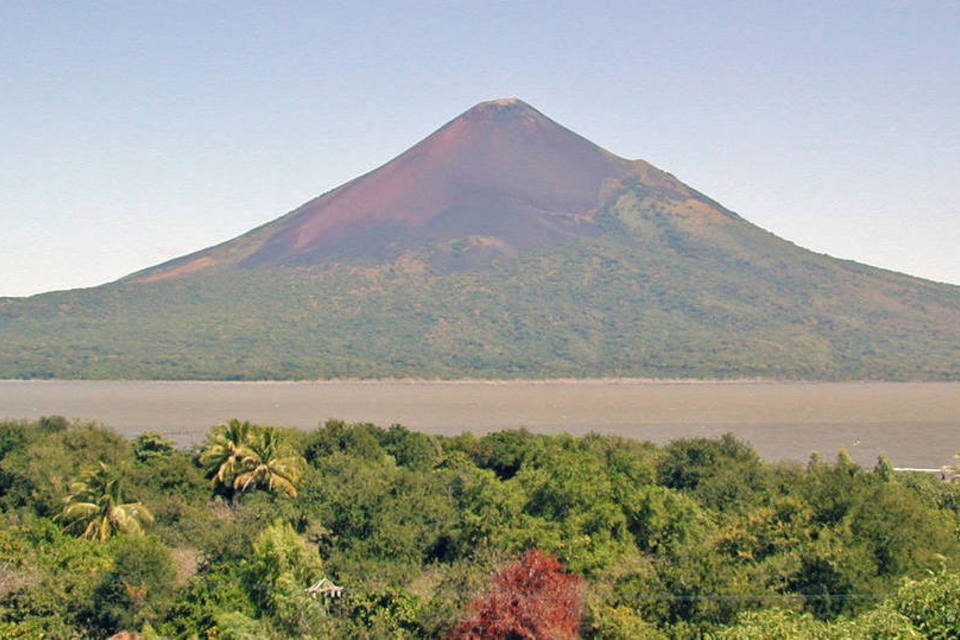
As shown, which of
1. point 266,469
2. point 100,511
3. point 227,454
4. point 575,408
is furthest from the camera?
point 575,408

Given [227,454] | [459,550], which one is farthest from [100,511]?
[459,550]

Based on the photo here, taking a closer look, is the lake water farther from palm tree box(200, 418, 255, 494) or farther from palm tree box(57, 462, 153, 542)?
palm tree box(57, 462, 153, 542)

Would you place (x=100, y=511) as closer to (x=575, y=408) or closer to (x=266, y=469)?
(x=266, y=469)

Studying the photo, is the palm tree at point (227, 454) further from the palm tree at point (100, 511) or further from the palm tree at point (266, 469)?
the palm tree at point (100, 511)

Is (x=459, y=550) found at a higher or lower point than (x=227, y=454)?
Result: lower

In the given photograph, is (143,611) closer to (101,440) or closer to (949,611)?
(949,611)

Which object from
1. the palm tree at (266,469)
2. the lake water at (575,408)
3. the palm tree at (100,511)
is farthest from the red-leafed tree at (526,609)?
the lake water at (575,408)

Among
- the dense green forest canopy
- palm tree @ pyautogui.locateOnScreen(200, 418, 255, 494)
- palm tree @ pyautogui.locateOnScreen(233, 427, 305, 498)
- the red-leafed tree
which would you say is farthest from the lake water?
the red-leafed tree

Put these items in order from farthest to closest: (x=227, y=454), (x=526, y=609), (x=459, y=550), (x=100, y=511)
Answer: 1. (x=227, y=454)
2. (x=100, y=511)
3. (x=459, y=550)
4. (x=526, y=609)
